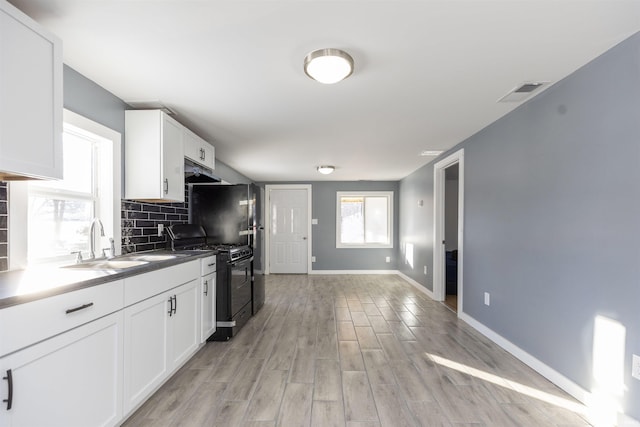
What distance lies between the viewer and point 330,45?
1.64 m

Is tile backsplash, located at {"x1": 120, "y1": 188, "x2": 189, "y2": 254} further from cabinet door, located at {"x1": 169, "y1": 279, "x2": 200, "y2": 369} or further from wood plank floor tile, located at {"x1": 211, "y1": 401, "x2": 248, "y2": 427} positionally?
wood plank floor tile, located at {"x1": 211, "y1": 401, "x2": 248, "y2": 427}

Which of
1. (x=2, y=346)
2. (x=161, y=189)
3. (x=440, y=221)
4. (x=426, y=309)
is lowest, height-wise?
(x=426, y=309)

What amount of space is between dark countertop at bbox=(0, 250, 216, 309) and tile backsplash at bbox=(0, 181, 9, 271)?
6 centimetres

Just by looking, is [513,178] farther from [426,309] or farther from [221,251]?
[221,251]

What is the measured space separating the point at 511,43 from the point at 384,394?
7.53ft

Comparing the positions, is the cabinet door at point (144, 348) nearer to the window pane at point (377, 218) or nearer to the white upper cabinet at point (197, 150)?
the white upper cabinet at point (197, 150)

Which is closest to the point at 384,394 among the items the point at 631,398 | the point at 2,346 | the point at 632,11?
the point at 631,398

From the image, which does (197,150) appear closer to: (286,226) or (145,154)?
(145,154)

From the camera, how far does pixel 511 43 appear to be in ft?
5.27

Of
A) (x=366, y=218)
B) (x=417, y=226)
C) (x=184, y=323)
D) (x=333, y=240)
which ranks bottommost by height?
(x=184, y=323)

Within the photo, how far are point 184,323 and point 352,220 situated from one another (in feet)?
16.1

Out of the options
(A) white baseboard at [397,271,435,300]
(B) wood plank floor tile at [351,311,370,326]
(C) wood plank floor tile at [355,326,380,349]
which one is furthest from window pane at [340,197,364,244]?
(C) wood plank floor tile at [355,326,380,349]

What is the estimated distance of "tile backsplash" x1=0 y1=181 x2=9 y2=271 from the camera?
1507 mm

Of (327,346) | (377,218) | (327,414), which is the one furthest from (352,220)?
(327,414)
